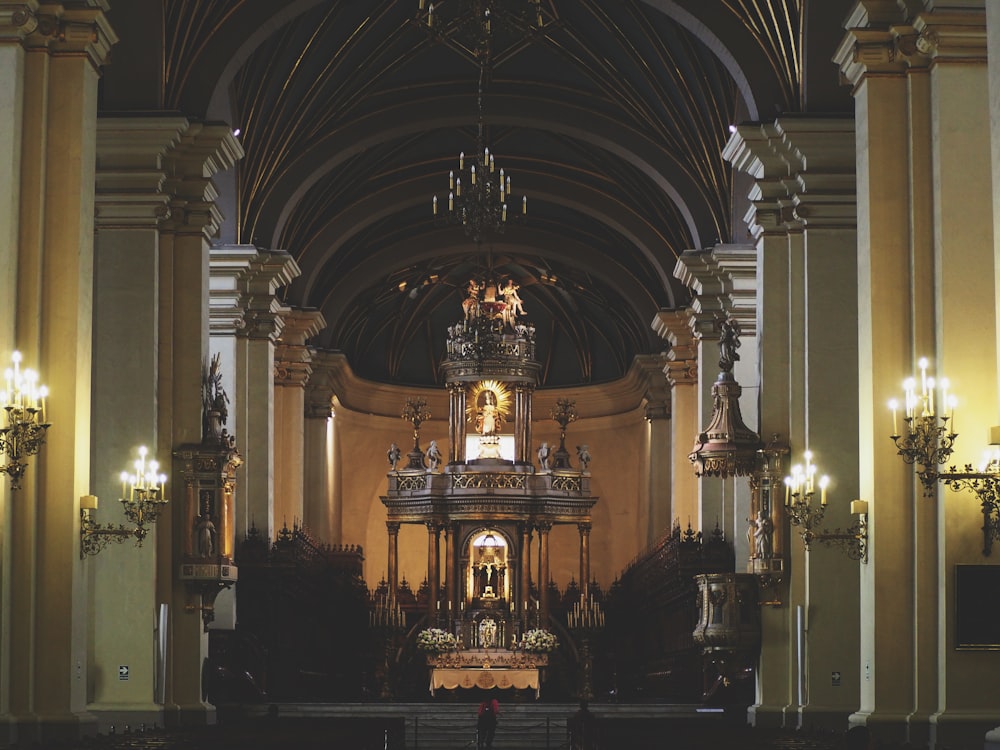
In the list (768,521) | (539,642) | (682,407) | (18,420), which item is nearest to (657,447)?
(682,407)

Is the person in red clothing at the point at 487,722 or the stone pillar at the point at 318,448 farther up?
the stone pillar at the point at 318,448

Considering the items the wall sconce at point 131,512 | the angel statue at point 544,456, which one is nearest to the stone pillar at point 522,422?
the angel statue at point 544,456

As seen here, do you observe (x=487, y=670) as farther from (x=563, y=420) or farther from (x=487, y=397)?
(x=487, y=397)

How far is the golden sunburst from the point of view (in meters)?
35.8

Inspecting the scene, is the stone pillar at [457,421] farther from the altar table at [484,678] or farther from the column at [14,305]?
the column at [14,305]

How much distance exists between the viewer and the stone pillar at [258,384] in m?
25.6

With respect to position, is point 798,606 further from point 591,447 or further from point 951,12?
point 591,447

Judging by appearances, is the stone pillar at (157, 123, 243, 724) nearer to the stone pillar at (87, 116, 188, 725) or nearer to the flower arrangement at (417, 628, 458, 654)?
the stone pillar at (87, 116, 188, 725)

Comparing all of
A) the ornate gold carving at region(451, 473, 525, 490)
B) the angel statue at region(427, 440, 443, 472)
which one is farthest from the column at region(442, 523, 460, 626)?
the angel statue at region(427, 440, 443, 472)

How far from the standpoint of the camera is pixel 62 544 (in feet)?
42.9

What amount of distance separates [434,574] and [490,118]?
410 inches

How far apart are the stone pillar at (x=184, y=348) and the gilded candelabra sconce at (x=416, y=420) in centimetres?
1539

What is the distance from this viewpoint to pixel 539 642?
104 ft

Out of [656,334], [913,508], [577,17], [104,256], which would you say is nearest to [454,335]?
[656,334]
